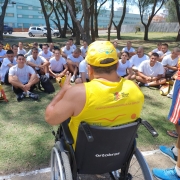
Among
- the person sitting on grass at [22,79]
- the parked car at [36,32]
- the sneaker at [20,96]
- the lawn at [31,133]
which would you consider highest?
the parked car at [36,32]

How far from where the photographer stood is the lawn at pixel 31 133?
2.85 meters

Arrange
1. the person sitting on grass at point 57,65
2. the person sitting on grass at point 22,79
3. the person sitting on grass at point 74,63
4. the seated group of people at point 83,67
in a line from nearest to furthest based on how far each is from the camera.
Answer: the person sitting on grass at point 22,79 → the seated group of people at point 83,67 → the person sitting on grass at point 57,65 → the person sitting on grass at point 74,63

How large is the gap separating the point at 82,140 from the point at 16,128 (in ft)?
7.83

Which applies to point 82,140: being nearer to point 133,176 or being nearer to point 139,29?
point 133,176

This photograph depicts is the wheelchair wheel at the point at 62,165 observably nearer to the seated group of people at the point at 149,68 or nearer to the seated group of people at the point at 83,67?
the seated group of people at the point at 83,67

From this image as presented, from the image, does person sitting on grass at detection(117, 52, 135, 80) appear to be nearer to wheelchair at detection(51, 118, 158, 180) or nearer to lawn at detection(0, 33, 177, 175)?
lawn at detection(0, 33, 177, 175)

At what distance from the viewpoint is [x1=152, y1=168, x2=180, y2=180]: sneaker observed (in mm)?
2520

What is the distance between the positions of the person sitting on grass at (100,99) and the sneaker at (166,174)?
1.17 meters

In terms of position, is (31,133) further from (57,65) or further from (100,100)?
(57,65)

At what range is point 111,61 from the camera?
5.62 ft

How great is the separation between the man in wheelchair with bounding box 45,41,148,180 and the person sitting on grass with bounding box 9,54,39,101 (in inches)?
144

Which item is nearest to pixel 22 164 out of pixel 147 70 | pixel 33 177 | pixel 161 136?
pixel 33 177

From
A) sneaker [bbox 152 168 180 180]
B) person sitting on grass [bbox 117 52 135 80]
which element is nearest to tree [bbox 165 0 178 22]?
person sitting on grass [bbox 117 52 135 80]

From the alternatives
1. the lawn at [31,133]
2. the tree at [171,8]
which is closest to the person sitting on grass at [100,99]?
the lawn at [31,133]
